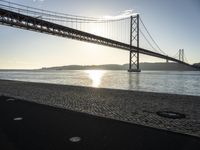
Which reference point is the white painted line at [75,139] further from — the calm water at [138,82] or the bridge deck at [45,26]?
the bridge deck at [45,26]

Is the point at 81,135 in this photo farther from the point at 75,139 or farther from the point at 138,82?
the point at 138,82

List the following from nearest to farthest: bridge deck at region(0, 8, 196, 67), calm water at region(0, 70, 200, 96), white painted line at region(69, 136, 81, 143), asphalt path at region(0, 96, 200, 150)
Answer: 1. asphalt path at region(0, 96, 200, 150)
2. white painted line at region(69, 136, 81, 143)
3. calm water at region(0, 70, 200, 96)
4. bridge deck at region(0, 8, 196, 67)

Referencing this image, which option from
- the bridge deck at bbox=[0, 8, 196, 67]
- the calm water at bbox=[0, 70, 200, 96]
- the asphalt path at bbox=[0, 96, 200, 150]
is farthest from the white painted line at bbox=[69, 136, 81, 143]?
the bridge deck at bbox=[0, 8, 196, 67]

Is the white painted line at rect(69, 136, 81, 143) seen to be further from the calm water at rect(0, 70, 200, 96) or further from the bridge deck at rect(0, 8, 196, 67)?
the bridge deck at rect(0, 8, 196, 67)

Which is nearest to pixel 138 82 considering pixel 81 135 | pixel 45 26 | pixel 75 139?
pixel 45 26

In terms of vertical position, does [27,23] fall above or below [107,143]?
above

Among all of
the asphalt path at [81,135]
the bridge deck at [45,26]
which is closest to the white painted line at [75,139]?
the asphalt path at [81,135]

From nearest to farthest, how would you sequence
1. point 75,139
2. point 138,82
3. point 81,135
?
point 75,139 < point 81,135 < point 138,82

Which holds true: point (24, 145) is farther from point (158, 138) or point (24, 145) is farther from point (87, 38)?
point (87, 38)

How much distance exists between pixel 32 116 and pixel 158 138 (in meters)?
3.59

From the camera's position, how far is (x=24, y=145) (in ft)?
12.0

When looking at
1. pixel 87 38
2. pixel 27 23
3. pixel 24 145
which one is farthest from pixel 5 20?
pixel 24 145

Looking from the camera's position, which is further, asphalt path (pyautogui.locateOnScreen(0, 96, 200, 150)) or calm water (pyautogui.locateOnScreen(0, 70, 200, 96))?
calm water (pyautogui.locateOnScreen(0, 70, 200, 96))

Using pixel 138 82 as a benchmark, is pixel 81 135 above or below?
above
